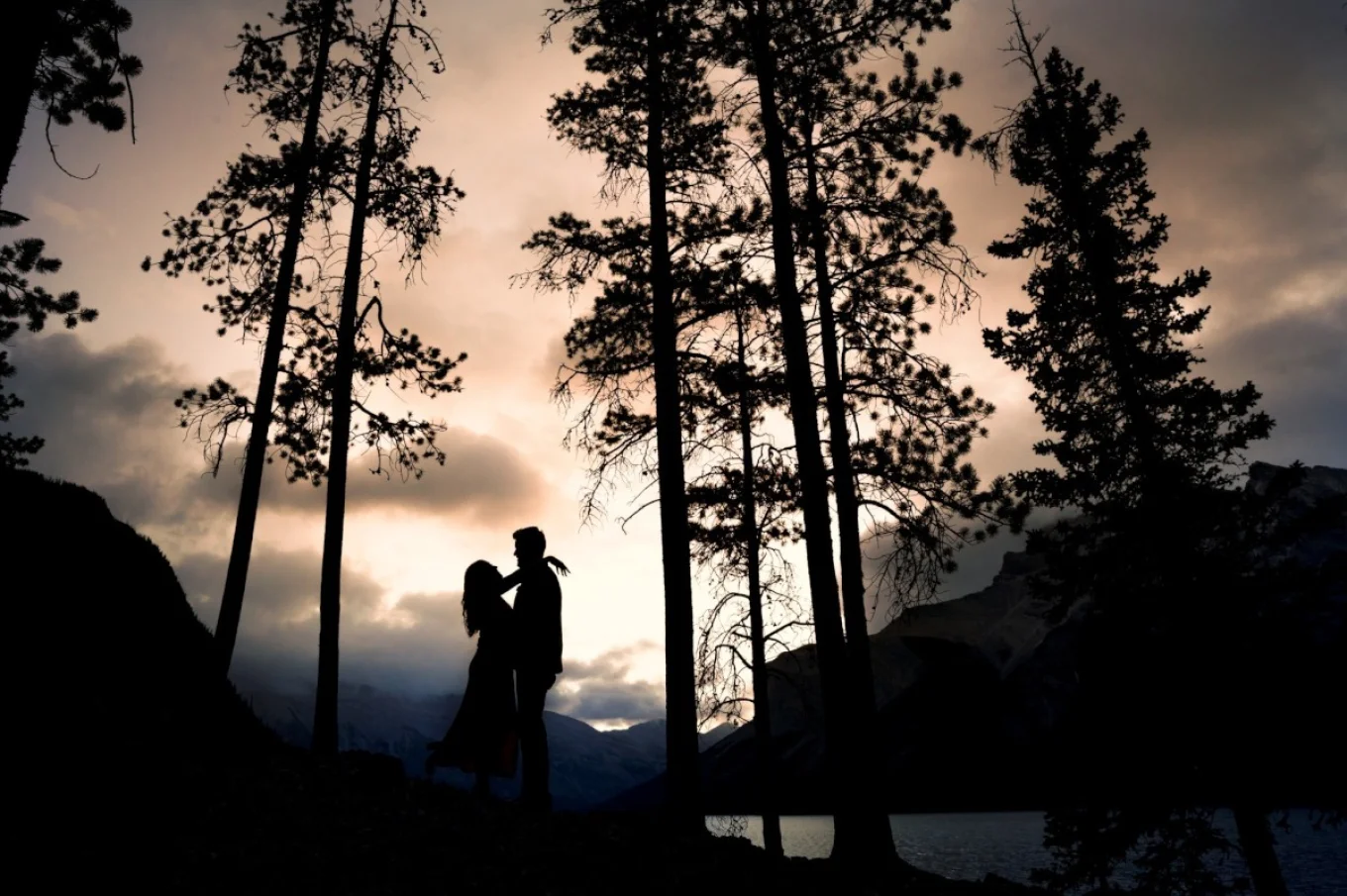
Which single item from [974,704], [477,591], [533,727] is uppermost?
[477,591]

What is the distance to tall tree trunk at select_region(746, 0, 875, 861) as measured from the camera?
29.2ft

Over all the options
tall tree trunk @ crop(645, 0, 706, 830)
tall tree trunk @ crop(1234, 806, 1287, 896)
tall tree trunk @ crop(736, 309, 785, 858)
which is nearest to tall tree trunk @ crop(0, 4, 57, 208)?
tall tree trunk @ crop(645, 0, 706, 830)

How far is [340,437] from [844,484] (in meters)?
8.97

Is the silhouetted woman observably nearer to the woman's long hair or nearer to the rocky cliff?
the woman's long hair

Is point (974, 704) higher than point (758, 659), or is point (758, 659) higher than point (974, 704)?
point (758, 659)

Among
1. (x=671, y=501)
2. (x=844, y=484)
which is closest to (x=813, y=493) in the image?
(x=671, y=501)

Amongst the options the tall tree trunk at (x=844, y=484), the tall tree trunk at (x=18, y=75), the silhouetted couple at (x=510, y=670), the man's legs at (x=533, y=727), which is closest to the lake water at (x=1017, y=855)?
the tall tree trunk at (x=844, y=484)

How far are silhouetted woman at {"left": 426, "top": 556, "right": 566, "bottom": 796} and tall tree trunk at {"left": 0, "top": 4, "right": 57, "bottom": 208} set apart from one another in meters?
4.79

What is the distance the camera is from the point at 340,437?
13203mm

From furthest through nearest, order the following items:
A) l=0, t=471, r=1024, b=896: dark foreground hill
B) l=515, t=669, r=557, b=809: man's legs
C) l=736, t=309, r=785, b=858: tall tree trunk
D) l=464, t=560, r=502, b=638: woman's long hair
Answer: l=736, t=309, r=785, b=858: tall tree trunk < l=464, t=560, r=502, b=638: woman's long hair < l=515, t=669, r=557, b=809: man's legs < l=0, t=471, r=1024, b=896: dark foreground hill

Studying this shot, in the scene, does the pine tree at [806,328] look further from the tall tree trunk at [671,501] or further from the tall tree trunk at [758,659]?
the tall tree trunk at [758,659]

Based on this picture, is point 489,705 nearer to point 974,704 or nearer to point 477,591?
point 477,591

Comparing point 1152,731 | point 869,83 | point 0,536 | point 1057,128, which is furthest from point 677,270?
point 1152,731

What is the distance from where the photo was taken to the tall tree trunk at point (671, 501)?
9.88 m
